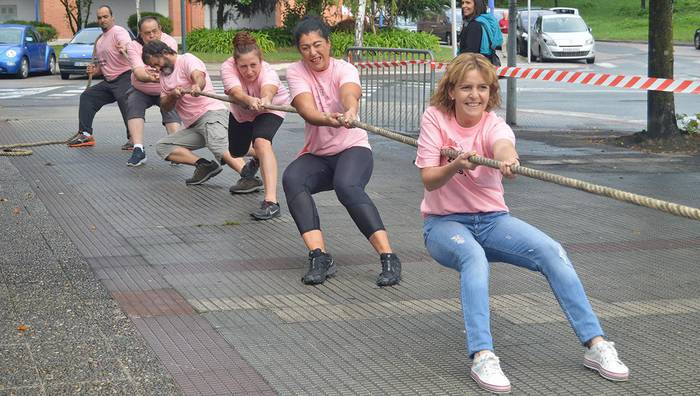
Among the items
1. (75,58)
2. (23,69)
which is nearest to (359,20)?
(75,58)

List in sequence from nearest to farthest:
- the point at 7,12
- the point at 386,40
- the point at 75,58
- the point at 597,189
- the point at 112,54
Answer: the point at 597,189 → the point at 112,54 → the point at 75,58 → the point at 386,40 → the point at 7,12

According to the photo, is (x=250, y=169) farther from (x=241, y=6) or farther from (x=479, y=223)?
(x=241, y=6)

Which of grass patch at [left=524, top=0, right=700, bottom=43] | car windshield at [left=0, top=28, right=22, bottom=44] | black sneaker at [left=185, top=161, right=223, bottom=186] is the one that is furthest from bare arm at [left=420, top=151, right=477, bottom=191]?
grass patch at [left=524, top=0, right=700, bottom=43]

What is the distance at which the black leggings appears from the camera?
→ 714 cm

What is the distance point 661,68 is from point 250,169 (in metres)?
6.32

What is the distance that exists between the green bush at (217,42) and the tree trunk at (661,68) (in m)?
24.7

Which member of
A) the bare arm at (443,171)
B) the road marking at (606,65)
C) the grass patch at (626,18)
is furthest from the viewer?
the grass patch at (626,18)

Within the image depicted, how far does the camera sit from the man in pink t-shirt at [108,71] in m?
13.4

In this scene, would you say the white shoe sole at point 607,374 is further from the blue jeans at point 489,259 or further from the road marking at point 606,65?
the road marking at point 606,65

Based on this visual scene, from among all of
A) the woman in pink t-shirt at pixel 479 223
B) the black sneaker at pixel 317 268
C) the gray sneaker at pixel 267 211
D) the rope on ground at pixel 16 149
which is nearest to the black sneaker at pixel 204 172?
the gray sneaker at pixel 267 211

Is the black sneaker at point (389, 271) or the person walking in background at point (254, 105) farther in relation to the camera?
the person walking in background at point (254, 105)

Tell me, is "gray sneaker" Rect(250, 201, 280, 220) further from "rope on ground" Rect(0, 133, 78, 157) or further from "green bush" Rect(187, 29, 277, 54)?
"green bush" Rect(187, 29, 277, 54)

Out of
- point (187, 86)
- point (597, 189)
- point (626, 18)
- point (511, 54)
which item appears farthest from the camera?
point (626, 18)

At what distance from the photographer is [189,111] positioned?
11148 millimetres
